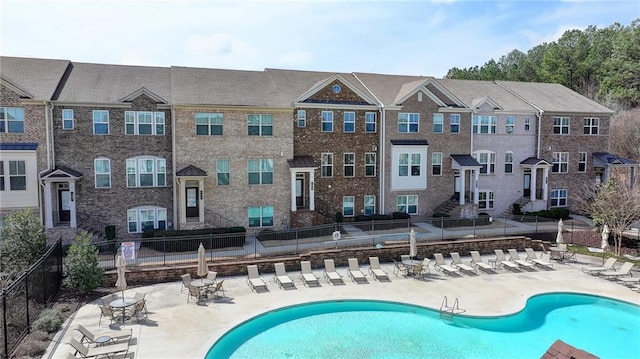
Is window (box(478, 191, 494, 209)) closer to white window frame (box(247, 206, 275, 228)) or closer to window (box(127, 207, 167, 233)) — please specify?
white window frame (box(247, 206, 275, 228))

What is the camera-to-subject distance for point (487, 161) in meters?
34.8

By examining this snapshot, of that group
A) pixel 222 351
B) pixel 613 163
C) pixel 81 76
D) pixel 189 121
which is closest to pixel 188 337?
pixel 222 351

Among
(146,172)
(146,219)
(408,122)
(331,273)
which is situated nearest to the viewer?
(331,273)

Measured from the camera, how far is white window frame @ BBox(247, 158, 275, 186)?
1113 inches

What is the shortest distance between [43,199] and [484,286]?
24.2 m

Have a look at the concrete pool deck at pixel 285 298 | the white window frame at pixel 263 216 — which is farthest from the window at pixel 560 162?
the white window frame at pixel 263 216

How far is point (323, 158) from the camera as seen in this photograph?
30.7m

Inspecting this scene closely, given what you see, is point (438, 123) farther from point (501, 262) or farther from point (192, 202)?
point (192, 202)

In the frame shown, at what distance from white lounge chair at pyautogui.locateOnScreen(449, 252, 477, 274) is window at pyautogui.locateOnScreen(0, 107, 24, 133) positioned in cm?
2481

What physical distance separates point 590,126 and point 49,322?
4068 centimetres

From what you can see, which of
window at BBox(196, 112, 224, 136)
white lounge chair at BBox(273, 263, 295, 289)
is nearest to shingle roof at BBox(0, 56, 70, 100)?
window at BBox(196, 112, 224, 136)

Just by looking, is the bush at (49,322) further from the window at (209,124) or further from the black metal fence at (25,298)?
the window at (209,124)

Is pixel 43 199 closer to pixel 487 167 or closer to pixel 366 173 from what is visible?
pixel 366 173

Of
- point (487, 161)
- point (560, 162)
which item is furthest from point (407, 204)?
point (560, 162)
